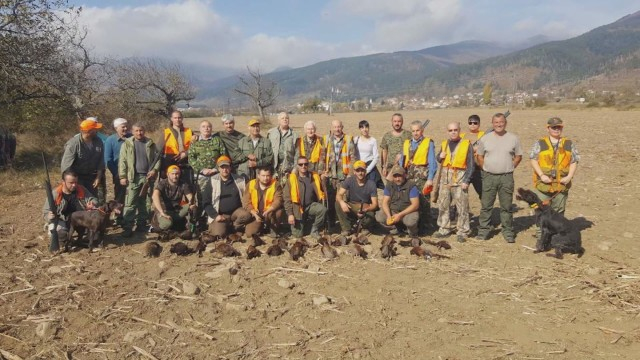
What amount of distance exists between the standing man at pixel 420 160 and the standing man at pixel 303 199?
5.67 feet

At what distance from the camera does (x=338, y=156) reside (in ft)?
27.7

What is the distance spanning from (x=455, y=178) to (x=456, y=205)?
1.72 feet

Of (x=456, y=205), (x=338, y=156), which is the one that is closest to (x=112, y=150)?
(x=338, y=156)

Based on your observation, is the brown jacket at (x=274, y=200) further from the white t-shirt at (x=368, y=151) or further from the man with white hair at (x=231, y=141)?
the white t-shirt at (x=368, y=151)

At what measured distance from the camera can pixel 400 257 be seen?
7203 millimetres

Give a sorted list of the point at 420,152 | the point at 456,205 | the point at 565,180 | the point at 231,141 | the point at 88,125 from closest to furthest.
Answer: the point at 565,180 < the point at 88,125 < the point at 456,205 < the point at 420,152 < the point at 231,141

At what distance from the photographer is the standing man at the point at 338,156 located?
8.32 metres

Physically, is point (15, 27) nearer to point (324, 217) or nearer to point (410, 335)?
point (324, 217)

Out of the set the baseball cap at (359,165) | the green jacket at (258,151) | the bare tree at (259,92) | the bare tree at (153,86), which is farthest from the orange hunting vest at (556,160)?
the bare tree at (259,92)

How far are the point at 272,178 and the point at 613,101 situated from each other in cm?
5707

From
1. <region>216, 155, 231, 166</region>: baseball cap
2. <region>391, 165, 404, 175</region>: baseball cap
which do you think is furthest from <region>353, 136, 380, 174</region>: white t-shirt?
<region>216, 155, 231, 166</region>: baseball cap

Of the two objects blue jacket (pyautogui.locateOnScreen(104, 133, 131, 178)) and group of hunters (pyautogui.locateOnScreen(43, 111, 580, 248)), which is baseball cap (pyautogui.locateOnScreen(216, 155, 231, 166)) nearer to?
group of hunters (pyautogui.locateOnScreen(43, 111, 580, 248))

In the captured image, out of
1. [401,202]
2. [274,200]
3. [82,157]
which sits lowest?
[401,202]

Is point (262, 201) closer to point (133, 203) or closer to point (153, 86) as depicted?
point (133, 203)
